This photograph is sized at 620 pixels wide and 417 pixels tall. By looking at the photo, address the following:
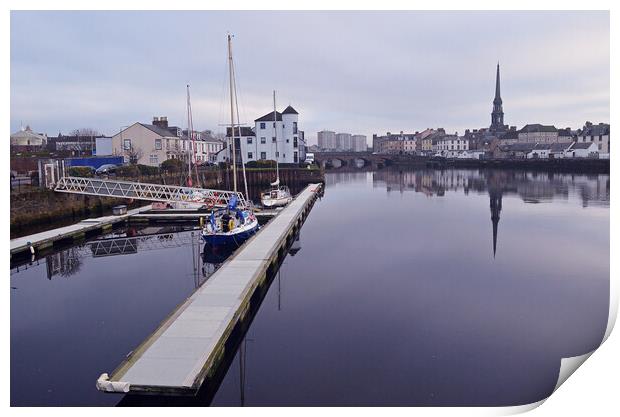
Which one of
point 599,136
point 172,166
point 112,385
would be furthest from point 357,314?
point 599,136

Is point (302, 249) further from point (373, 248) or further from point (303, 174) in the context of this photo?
point (303, 174)

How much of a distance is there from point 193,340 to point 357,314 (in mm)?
6448

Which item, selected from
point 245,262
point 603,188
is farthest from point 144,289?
point 603,188

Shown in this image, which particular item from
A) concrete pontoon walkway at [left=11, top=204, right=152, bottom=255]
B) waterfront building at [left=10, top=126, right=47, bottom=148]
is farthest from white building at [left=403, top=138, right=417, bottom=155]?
concrete pontoon walkway at [left=11, top=204, right=152, bottom=255]

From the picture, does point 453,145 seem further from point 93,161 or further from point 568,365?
point 568,365

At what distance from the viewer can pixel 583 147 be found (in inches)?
4754

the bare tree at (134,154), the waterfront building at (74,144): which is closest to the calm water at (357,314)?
the bare tree at (134,154)

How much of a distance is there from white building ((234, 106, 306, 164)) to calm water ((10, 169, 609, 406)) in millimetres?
54846

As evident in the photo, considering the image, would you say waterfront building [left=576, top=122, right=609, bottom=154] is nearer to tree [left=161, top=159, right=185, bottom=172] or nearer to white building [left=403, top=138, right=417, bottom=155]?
white building [left=403, top=138, right=417, bottom=155]

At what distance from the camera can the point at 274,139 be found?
86625 millimetres

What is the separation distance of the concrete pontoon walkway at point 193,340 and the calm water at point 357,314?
1.80ft

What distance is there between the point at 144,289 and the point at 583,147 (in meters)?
126

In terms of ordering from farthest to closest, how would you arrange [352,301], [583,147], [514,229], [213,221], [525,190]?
[583,147], [525,190], [514,229], [213,221], [352,301]

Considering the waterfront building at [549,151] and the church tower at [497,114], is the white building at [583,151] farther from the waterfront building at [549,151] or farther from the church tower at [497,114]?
the church tower at [497,114]
